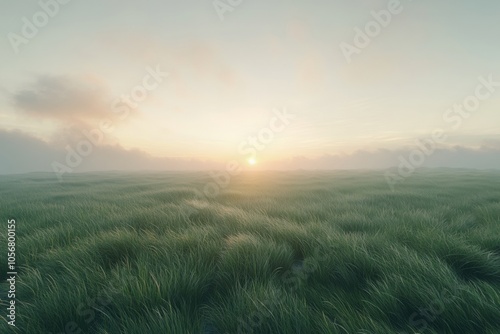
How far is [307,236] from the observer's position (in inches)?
145

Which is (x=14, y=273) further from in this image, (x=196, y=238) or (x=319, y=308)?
(x=319, y=308)

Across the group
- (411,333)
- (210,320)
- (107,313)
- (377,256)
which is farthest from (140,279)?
(377,256)

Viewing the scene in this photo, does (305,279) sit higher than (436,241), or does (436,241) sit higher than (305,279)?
(305,279)

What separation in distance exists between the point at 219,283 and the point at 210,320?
1.61 feet

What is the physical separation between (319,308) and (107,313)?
1.78 m

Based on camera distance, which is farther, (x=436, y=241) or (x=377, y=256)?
(x=436, y=241)

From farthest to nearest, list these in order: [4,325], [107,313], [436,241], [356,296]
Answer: [436,241], [356,296], [107,313], [4,325]

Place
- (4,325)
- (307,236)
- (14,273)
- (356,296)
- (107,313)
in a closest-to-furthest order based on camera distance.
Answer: (4,325) < (107,313) < (356,296) < (14,273) < (307,236)

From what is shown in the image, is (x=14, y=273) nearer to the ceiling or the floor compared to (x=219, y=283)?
nearer to the ceiling

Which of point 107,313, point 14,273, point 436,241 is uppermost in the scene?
point 14,273

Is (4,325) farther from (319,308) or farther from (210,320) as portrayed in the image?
(319,308)

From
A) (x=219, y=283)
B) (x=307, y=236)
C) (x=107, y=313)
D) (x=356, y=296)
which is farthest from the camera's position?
(x=307, y=236)

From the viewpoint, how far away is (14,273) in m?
2.75

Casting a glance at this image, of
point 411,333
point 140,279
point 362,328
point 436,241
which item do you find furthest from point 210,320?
point 436,241
